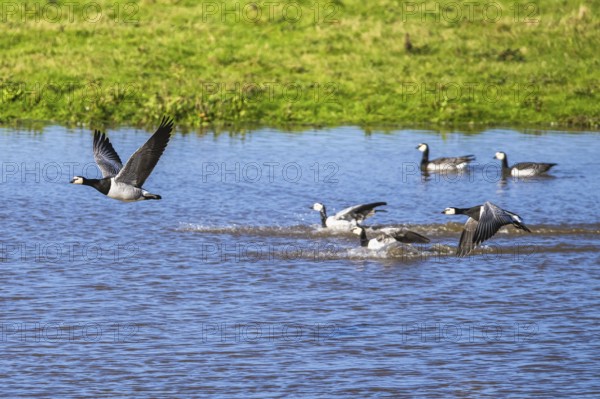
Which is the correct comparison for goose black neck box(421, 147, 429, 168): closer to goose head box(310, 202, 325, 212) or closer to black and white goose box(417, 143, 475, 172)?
black and white goose box(417, 143, 475, 172)

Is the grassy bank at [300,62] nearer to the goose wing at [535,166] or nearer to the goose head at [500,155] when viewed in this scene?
the goose head at [500,155]

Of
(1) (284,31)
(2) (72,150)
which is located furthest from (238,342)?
(1) (284,31)

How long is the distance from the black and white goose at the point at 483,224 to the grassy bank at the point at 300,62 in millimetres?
18815

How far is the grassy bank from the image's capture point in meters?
38.1

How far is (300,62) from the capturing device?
1649 inches

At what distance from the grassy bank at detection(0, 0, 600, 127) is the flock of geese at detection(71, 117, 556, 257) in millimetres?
14151

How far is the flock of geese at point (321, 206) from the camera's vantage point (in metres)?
17.3

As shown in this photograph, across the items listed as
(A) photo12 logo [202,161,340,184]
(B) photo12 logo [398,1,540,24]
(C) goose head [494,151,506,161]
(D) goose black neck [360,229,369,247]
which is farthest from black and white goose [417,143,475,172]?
(B) photo12 logo [398,1,540,24]

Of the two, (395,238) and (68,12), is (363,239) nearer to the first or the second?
(395,238)

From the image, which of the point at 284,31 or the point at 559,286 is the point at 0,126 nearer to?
the point at 284,31

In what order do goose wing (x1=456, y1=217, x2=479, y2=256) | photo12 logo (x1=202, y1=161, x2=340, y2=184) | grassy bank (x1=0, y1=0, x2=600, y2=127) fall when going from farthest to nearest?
grassy bank (x1=0, y1=0, x2=600, y2=127) < photo12 logo (x1=202, y1=161, x2=340, y2=184) < goose wing (x1=456, y1=217, x2=479, y2=256)

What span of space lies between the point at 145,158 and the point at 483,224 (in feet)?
18.3

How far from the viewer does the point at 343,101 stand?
3894 centimetres

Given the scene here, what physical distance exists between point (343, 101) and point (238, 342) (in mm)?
23771
